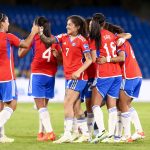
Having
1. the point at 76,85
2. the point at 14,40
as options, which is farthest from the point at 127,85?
the point at 14,40

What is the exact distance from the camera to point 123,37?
11.0 m

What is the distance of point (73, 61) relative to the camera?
34.2 feet

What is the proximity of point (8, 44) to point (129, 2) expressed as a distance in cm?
2466

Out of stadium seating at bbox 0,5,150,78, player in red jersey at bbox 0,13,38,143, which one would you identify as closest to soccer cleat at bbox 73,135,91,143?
player in red jersey at bbox 0,13,38,143

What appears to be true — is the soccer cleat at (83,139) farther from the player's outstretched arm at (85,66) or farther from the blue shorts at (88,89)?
the player's outstretched arm at (85,66)

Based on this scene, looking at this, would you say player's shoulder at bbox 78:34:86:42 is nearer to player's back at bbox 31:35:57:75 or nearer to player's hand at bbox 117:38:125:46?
player's hand at bbox 117:38:125:46

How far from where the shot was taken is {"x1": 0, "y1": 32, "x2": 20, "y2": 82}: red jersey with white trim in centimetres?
1020

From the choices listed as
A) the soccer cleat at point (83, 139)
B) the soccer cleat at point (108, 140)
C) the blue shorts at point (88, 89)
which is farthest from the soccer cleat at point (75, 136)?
the blue shorts at point (88, 89)

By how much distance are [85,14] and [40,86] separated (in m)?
21.7

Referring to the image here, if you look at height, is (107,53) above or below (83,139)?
above

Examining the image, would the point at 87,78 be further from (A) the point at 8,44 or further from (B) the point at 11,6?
(B) the point at 11,6

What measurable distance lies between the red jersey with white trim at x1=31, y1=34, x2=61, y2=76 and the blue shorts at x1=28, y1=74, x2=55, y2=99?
0.09m

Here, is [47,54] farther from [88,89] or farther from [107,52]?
[107,52]

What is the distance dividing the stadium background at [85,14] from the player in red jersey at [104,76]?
1619 centimetres
